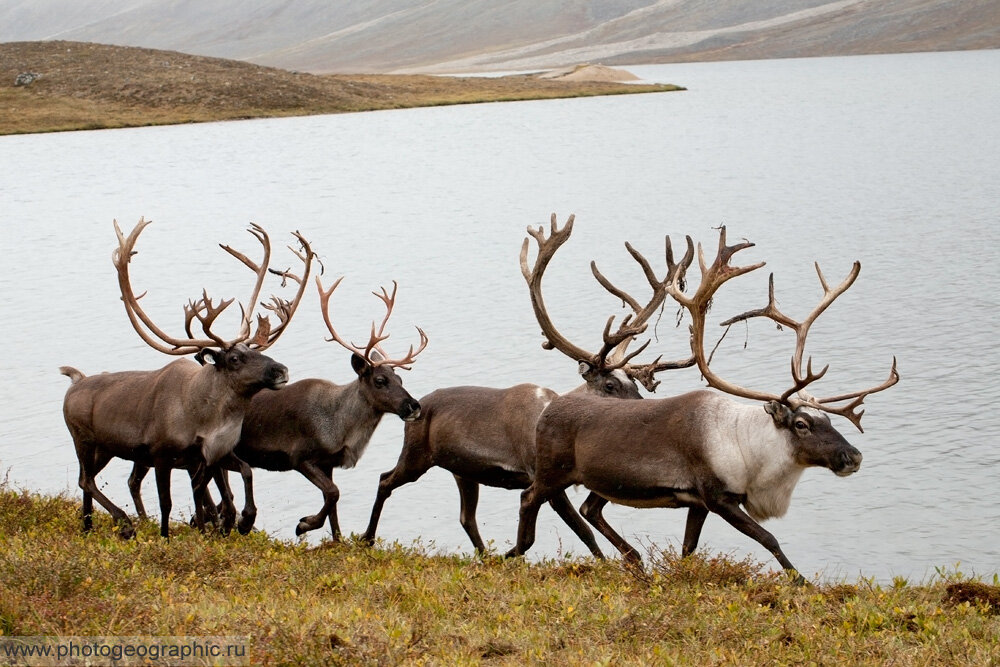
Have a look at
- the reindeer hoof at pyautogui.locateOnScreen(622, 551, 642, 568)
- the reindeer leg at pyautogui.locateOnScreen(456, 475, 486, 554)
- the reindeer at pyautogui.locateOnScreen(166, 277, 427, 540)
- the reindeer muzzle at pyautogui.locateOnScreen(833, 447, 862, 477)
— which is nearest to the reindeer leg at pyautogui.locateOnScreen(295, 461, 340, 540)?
the reindeer at pyautogui.locateOnScreen(166, 277, 427, 540)

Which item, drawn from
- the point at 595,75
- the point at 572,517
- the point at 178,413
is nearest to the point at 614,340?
the point at 572,517

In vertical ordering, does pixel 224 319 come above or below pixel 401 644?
below

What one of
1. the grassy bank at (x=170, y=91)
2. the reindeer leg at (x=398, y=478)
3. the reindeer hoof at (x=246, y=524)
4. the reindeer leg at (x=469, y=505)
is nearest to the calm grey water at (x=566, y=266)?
the reindeer leg at (x=469, y=505)

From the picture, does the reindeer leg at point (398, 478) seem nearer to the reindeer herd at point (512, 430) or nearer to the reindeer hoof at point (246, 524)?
the reindeer herd at point (512, 430)

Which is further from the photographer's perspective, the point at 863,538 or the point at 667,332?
the point at 667,332

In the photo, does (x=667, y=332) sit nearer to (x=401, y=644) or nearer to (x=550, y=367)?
(x=550, y=367)

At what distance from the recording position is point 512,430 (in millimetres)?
11117

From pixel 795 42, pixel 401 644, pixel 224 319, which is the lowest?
pixel 795 42

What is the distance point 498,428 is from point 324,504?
5.80 ft

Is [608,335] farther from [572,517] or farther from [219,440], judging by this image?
[219,440]

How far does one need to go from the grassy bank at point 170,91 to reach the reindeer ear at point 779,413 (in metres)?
71.2

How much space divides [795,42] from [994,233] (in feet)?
585

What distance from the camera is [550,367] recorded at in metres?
18.5

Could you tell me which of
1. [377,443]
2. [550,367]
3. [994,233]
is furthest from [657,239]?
[377,443]
